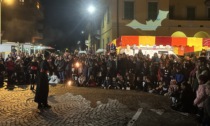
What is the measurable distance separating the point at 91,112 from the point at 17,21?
150ft

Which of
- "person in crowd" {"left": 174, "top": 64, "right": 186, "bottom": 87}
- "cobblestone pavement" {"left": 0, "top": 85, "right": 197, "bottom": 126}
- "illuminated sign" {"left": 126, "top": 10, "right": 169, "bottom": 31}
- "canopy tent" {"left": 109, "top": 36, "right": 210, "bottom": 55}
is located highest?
"illuminated sign" {"left": 126, "top": 10, "right": 169, "bottom": 31}

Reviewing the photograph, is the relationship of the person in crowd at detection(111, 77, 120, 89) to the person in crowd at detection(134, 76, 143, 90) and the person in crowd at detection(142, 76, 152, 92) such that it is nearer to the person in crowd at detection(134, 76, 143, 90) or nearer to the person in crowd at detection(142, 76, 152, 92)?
the person in crowd at detection(134, 76, 143, 90)

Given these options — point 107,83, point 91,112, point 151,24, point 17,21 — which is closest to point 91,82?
point 107,83

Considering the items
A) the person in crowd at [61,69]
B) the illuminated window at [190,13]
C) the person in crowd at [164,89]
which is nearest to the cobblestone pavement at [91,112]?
the person in crowd at [164,89]

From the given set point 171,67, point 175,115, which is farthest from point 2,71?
point 175,115

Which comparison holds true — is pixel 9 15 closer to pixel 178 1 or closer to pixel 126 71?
pixel 178 1

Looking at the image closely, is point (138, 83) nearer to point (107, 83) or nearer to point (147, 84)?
point (147, 84)

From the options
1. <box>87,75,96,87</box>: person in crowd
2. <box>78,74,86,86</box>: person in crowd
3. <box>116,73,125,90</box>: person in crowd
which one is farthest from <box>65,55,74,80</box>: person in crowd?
<box>116,73,125,90</box>: person in crowd

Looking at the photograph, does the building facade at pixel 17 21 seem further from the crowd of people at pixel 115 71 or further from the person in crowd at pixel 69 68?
the person in crowd at pixel 69 68

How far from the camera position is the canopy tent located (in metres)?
25.3

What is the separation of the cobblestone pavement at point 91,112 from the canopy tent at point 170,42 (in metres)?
10.4

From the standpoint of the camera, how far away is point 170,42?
84.6 feet

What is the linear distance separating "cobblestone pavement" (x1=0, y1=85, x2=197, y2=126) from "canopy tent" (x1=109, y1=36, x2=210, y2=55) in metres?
10.4

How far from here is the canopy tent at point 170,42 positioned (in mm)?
25344
